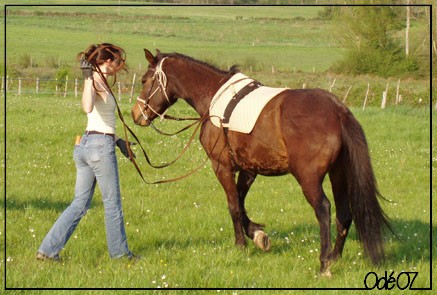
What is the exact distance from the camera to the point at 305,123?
719 cm

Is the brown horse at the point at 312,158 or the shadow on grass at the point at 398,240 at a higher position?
the brown horse at the point at 312,158

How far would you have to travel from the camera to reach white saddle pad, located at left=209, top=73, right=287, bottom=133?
7562mm

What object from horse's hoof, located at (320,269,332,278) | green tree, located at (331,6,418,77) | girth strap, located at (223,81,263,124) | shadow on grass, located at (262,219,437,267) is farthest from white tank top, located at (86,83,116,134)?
green tree, located at (331,6,418,77)

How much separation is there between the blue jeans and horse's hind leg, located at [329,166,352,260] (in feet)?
7.96

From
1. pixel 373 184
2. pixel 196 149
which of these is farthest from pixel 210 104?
pixel 196 149

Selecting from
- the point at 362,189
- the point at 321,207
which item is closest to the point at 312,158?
the point at 321,207

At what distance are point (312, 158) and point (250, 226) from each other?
1.54 meters

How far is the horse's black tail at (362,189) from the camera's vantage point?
7.24 metres

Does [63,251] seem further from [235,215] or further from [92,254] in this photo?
[235,215]

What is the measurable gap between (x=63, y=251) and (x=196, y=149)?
857 cm

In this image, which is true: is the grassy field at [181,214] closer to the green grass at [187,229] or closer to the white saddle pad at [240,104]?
the green grass at [187,229]

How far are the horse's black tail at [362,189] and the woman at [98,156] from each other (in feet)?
8.41

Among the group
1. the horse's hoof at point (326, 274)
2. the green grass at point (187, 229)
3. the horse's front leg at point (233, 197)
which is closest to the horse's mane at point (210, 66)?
the horse's front leg at point (233, 197)

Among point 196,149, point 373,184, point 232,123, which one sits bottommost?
point 196,149
